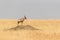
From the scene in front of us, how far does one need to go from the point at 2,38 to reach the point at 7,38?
0.33 m

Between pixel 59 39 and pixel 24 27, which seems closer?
pixel 59 39

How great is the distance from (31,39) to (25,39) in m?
0.39

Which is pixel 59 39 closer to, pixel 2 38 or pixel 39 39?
pixel 39 39

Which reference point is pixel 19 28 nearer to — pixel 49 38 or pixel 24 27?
pixel 24 27

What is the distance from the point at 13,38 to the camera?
16594mm

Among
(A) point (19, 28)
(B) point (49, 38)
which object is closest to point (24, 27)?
(A) point (19, 28)

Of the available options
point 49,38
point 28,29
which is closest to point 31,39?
point 49,38

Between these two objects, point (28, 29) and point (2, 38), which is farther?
point (28, 29)

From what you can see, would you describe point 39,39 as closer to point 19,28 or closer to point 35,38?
point 35,38

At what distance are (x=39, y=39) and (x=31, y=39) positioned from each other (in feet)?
1.75

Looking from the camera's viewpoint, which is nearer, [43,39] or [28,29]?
[43,39]

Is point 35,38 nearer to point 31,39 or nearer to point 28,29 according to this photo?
→ point 31,39

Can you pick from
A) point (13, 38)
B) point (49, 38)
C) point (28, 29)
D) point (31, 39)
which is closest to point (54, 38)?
point (49, 38)

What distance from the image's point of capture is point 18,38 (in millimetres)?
16641
